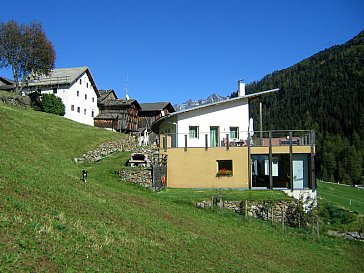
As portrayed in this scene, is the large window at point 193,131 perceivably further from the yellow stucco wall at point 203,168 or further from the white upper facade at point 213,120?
the yellow stucco wall at point 203,168

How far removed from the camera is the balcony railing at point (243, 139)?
24.2 metres

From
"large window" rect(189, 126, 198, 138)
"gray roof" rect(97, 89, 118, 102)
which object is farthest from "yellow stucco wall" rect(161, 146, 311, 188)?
"gray roof" rect(97, 89, 118, 102)

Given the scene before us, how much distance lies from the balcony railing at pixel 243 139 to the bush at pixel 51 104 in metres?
23.8

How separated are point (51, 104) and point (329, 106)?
11096 centimetres

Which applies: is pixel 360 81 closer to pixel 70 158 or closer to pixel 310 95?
pixel 310 95

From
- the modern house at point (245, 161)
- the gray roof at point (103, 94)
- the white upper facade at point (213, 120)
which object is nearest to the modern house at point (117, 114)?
the gray roof at point (103, 94)

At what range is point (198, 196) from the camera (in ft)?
65.1

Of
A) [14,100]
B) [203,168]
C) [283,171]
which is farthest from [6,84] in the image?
[283,171]

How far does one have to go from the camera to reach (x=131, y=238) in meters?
9.51

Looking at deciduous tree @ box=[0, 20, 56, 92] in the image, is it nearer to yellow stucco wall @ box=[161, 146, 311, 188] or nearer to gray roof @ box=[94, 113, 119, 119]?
gray roof @ box=[94, 113, 119, 119]

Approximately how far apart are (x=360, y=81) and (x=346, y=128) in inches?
954

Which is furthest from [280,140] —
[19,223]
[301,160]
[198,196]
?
[19,223]

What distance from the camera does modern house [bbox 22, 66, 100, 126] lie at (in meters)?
49.5

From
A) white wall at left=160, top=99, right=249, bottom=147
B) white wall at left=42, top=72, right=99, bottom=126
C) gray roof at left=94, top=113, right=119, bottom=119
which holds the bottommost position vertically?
white wall at left=160, top=99, right=249, bottom=147
